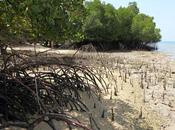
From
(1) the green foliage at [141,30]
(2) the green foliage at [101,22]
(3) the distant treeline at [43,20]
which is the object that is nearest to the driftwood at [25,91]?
(3) the distant treeline at [43,20]

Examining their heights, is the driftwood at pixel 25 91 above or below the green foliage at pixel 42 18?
below

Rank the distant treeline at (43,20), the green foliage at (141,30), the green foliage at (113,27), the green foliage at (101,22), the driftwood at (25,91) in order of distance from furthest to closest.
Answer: the green foliage at (141,30), the green foliage at (113,27), the green foliage at (101,22), the distant treeline at (43,20), the driftwood at (25,91)

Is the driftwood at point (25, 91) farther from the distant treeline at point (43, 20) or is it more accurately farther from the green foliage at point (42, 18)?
the green foliage at point (42, 18)

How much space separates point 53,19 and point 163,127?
10.3 feet

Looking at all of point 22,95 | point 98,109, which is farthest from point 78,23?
point 22,95

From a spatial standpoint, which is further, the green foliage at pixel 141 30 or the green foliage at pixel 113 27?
the green foliage at pixel 141 30

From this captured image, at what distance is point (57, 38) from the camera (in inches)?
383

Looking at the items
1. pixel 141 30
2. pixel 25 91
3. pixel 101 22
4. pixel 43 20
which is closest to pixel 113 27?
pixel 101 22

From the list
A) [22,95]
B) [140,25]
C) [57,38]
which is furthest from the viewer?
[140,25]

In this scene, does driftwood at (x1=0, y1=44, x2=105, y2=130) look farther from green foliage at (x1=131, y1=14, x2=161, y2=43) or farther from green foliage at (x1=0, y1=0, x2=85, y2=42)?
green foliage at (x1=131, y1=14, x2=161, y2=43)

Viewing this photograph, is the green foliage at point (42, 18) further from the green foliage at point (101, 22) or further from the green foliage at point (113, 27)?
the green foliage at point (101, 22)

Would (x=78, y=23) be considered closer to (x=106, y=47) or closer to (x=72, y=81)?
(x=72, y=81)

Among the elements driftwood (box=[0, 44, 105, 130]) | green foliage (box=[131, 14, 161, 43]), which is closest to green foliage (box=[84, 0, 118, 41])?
green foliage (box=[131, 14, 161, 43])

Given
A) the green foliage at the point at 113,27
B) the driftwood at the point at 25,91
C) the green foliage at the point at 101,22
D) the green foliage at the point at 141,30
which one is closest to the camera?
the driftwood at the point at 25,91
